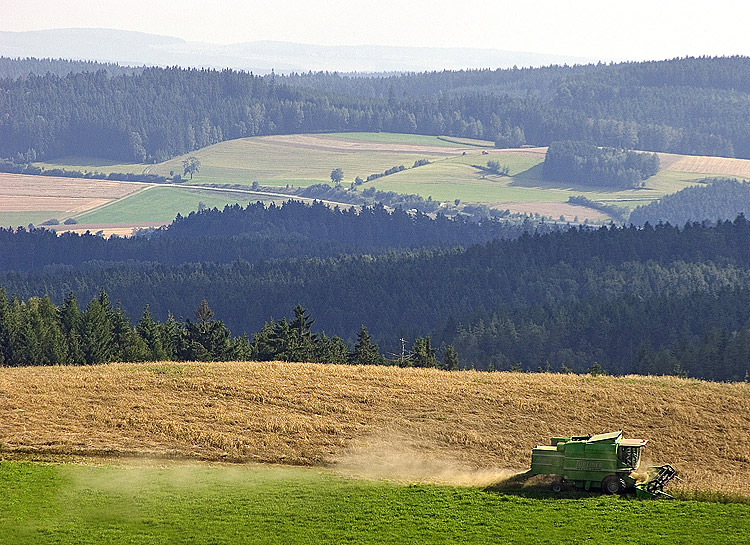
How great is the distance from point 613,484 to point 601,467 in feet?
2.96

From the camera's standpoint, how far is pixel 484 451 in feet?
170

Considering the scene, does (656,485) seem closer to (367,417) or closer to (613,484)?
(613,484)

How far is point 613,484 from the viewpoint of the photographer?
44.4 meters

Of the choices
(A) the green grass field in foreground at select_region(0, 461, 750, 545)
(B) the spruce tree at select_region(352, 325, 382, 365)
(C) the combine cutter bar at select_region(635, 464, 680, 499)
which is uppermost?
(C) the combine cutter bar at select_region(635, 464, 680, 499)

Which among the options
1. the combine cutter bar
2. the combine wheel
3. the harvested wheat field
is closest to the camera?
the combine cutter bar

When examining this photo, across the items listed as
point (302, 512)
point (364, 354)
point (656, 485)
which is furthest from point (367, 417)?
point (364, 354)

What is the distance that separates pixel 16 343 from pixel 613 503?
70406 mm

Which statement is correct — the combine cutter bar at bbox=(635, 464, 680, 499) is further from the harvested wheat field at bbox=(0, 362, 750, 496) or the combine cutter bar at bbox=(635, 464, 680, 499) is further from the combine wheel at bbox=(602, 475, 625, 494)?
the harvested wheat field at bbox=(0, 362, 750, 496)

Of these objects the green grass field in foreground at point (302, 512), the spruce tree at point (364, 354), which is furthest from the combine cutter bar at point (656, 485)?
the spruce tree at point (364, 354)

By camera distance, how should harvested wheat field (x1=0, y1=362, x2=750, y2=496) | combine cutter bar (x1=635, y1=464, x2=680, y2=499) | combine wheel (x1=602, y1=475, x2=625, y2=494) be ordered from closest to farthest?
combine cutter bar (x1=635, y1=464, x2=680, y2=499), combine wheel (x1=602, y1=475, x2=625, y2=494), harvested wheat field (x1=0, y1=362, x2=750, y2=496)

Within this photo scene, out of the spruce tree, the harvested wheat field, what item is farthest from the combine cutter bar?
the spruce tree

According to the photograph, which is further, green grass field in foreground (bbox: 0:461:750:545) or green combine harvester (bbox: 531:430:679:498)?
green combine harvester (bbox: 531:430:679:498)

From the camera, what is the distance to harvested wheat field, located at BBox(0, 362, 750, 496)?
164 feet

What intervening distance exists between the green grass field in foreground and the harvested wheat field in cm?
315
